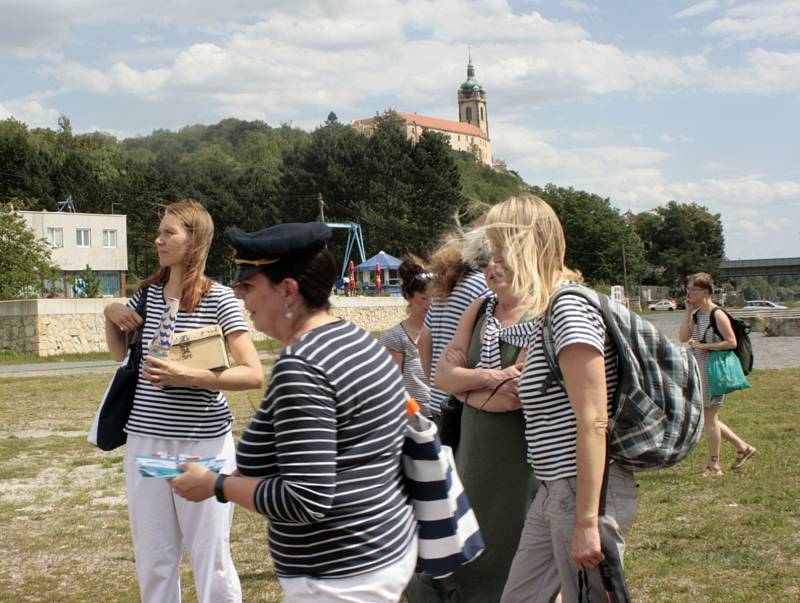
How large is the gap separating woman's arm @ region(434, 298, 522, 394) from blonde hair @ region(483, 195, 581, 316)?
43cm

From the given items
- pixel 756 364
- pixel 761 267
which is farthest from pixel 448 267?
pixel 761 267

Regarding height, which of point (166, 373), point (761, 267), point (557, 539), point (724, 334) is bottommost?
point (557, 539)

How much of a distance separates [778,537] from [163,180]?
85714mm

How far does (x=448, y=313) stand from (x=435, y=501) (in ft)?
7.48

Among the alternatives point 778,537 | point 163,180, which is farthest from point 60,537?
point 163,180

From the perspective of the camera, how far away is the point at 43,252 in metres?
46.0

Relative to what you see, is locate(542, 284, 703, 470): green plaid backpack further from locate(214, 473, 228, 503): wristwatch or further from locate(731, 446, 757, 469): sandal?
locate(731, 446, 757, 469): sandal

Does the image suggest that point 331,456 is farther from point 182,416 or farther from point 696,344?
point 696,344

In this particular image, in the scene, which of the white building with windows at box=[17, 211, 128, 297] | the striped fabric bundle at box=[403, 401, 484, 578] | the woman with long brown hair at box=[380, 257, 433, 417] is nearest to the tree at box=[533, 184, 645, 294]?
the white building with windows at box=[17, 211, 128, 297]

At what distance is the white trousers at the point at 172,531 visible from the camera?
420 centimetres

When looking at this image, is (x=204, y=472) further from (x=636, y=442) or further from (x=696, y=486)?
(x=696, y=486)

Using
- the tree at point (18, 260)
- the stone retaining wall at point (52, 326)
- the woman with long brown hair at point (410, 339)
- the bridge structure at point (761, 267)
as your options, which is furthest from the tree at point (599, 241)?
the woman with long brown hair at point (410, 339)

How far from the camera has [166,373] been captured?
4137 mm

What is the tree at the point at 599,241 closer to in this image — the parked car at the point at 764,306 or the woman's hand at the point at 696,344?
the parked car at the point at 764,306
